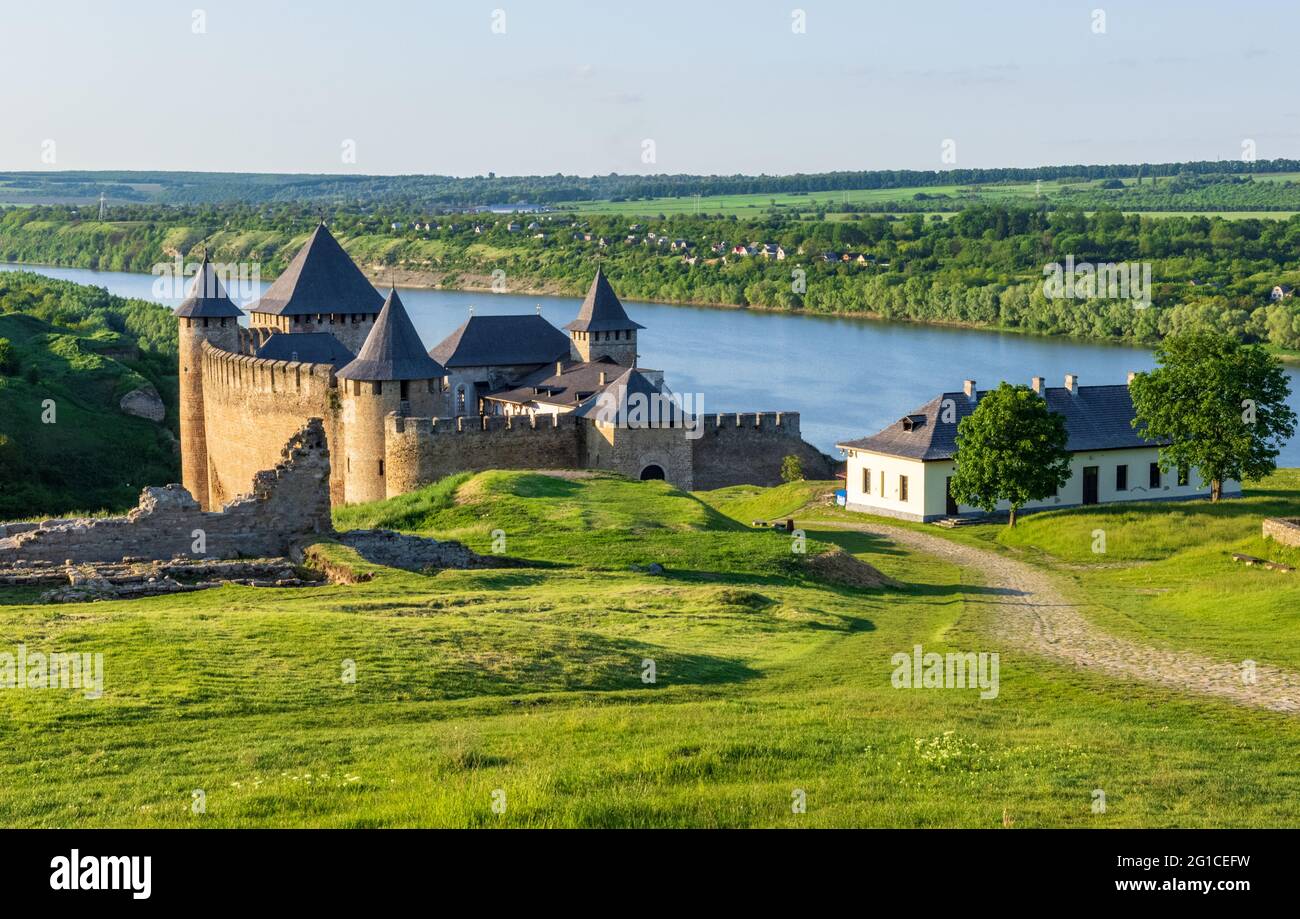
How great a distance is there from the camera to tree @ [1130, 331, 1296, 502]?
1131 inches

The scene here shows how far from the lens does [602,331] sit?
36.5 meters

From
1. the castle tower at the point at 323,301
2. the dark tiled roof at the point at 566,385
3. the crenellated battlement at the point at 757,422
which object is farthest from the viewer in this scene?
the castle tower at the point at 323,301

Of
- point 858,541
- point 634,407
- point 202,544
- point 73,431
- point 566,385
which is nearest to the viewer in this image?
point 202,544

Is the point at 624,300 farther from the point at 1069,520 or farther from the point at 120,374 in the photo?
the point at 1069,520

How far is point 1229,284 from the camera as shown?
8050 cm

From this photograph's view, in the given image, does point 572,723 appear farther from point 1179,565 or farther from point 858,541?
point 858,541

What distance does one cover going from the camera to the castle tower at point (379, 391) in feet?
86.9

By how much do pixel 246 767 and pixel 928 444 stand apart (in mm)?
21937

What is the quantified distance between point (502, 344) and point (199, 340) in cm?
720

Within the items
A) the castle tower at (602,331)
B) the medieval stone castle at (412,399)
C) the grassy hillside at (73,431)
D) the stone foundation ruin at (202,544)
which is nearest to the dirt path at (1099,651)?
the stone foundation ruin at (202,544)

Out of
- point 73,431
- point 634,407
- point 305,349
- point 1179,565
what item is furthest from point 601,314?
point 1179,565

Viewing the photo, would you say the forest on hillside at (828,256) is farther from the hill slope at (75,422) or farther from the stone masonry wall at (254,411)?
the stone masonry wall at (254,411)

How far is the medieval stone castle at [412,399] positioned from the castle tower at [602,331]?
40 mm
